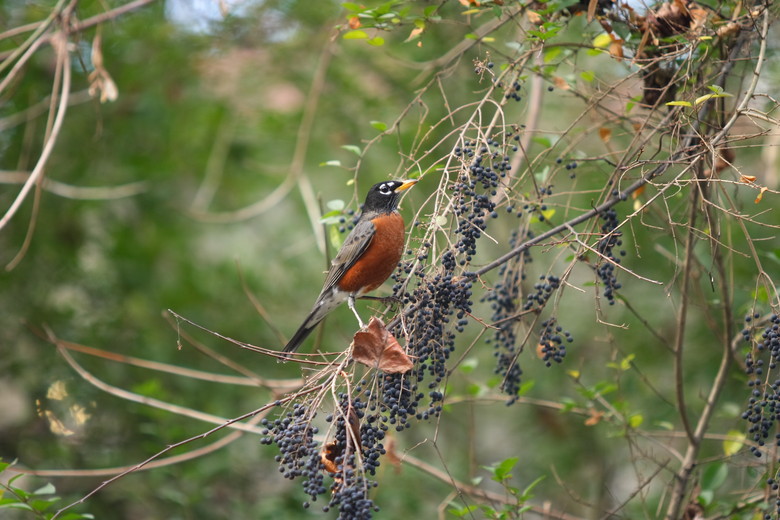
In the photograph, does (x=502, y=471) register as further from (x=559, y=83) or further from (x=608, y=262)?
(x=559, y=83)

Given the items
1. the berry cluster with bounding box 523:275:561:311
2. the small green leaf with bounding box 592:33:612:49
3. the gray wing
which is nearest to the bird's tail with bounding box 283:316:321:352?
the gray wing

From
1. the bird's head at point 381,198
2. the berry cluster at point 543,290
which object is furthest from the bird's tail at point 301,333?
the berry cluster at point 543,290

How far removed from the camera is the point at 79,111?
557cm

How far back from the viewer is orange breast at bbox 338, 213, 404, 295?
3.64 metres

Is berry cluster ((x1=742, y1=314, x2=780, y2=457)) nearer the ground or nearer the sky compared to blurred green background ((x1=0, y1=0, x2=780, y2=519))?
nearer the sky

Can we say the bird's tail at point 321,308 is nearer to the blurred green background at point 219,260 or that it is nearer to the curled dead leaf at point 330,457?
the blurred green background at point 219,260

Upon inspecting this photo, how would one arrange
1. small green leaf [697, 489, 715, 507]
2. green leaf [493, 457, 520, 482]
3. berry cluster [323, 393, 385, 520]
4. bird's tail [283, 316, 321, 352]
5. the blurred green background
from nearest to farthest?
berry cluster [323, 393, 385, 520] → green leaf [493, 457, 520, 482] → small green leaf [697, 489, 715, 507] → bird's tail [283, 316, 321, 352] → the blurred green background

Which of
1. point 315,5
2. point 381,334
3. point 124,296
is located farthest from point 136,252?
point 381,334

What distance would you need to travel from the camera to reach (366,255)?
12.0ft

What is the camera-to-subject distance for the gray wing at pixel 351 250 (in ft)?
12.0

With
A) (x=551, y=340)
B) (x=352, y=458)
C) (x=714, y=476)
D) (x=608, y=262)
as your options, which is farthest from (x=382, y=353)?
(x=714, y=476)

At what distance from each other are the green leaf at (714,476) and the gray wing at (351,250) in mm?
1763

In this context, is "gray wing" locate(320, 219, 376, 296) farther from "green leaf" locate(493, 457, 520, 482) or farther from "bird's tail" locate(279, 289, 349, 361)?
"green leaf" locate(493, 457, 520, 482)

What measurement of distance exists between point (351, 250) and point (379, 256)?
14 cm
